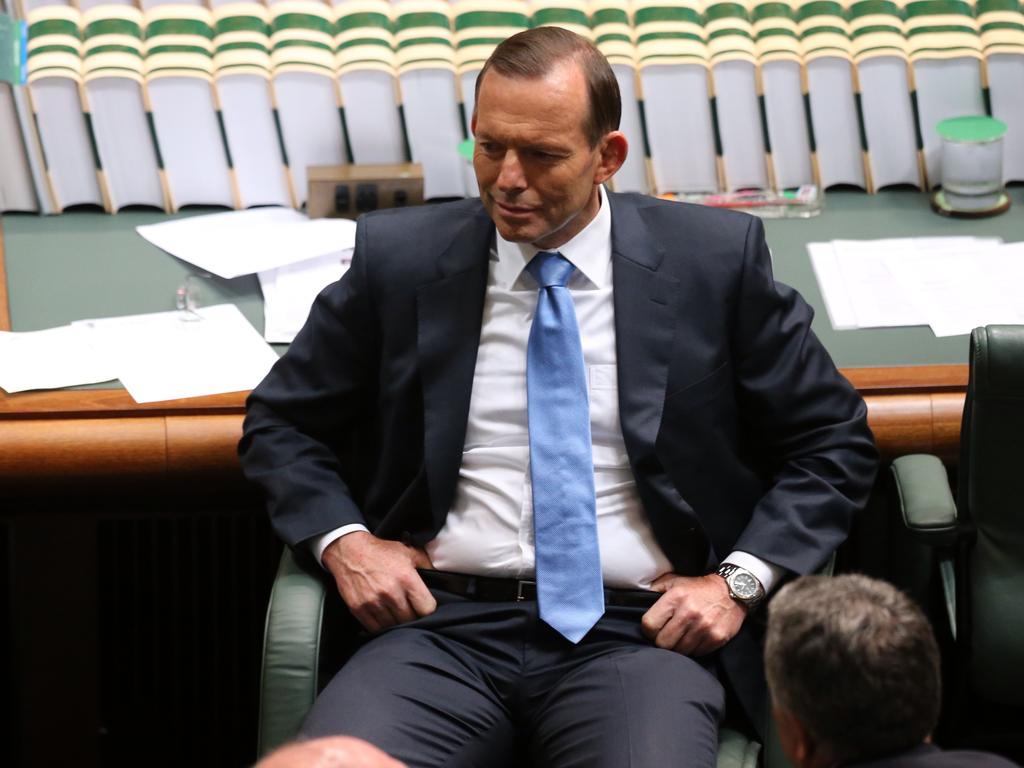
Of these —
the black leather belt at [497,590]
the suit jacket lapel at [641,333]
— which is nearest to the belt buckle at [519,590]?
the black leather belt at [497,590]

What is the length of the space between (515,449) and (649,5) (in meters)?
1.16

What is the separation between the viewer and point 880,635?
1.40 m

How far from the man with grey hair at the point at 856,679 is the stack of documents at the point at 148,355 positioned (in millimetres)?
1178

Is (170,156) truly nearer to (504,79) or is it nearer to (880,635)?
(504,79)

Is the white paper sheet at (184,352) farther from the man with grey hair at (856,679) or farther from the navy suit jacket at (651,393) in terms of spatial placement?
the man with grey hair at (856,679)

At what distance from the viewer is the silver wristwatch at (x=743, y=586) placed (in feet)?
6.79

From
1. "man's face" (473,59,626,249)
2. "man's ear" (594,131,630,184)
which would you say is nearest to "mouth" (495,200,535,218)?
"man's face" (473,59,626,249)

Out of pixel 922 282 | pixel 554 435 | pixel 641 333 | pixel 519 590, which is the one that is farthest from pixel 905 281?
pixel 519 590

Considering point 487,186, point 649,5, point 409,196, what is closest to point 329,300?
point 487,186

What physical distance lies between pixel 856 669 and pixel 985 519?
30.7 inches

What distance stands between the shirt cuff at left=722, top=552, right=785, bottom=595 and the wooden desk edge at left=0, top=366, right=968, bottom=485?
0.35 metres

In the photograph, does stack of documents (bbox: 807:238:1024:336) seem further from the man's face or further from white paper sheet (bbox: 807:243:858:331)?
the man's face

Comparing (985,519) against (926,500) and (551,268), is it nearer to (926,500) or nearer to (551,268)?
(926,500)

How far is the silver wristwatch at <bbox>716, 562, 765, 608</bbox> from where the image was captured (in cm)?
207
